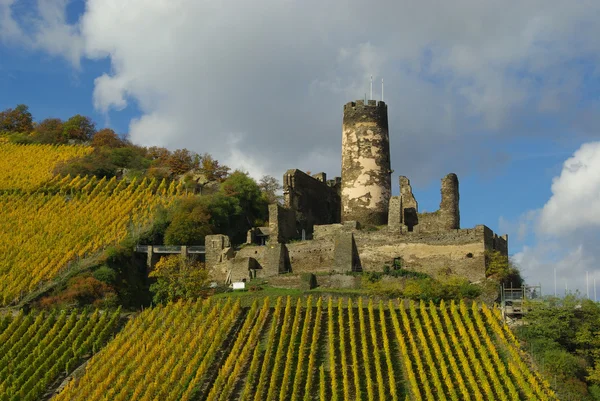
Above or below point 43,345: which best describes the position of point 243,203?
above

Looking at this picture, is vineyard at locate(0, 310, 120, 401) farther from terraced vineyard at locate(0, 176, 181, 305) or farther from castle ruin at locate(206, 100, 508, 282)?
castle ruin at locate(206, 100, 508, 282)

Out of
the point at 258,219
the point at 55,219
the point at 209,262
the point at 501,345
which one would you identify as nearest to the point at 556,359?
the point at 501,345

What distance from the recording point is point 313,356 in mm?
34062

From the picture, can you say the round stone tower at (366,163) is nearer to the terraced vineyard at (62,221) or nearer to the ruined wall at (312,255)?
the ruined wall at (312,255)

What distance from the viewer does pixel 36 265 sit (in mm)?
46344

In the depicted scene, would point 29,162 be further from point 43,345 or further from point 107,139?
point 43,345

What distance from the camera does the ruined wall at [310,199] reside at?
51.7 metres

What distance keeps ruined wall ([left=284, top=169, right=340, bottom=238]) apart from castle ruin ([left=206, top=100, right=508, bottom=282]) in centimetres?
6

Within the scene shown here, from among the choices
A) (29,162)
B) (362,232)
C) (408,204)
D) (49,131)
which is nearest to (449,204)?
(408,204)

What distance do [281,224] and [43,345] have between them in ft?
51.8

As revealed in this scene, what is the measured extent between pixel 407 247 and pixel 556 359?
40.4 feet

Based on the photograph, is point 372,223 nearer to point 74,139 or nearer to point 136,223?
point 136,223

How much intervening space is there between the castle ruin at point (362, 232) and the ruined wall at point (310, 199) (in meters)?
0.06

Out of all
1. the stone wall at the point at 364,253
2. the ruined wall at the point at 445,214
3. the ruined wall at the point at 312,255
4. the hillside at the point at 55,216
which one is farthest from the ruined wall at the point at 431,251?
the hillside at the point at 55,216
